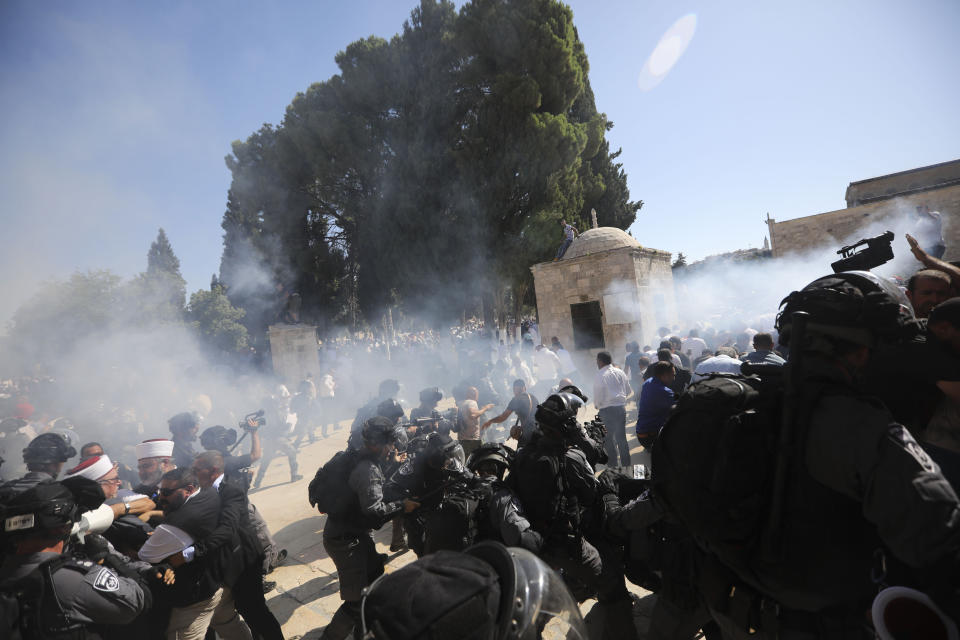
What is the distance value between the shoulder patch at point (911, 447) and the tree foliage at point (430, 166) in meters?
17.3

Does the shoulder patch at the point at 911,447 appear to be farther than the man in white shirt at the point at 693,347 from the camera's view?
No

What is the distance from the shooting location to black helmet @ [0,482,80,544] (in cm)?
181

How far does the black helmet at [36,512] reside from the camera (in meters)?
1.81

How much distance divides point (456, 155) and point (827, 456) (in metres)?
18.2

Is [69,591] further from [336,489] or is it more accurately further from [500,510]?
[500,510]

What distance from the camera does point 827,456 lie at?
1129 millimetres

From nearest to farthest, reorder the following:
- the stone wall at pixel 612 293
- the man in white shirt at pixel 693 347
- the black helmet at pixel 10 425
Result: the black helmet at pixel 10 425, the man in white shirt at pixel 693 347, the stone wall at pixel 612 293

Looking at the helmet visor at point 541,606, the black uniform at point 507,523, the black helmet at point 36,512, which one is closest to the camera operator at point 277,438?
the black helmet at point 36,512

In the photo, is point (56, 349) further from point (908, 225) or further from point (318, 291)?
point (908, 225)

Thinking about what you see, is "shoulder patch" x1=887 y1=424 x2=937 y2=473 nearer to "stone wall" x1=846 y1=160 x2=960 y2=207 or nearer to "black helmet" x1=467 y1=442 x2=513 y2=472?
"black helmet" x1=467 y1=442 x2=513 y2=472

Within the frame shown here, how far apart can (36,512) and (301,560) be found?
308 cm

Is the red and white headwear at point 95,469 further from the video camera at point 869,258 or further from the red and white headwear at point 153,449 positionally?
the video camera at point 869,258

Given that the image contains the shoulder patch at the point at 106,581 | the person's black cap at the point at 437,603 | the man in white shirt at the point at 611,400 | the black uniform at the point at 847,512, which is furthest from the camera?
the man in white shirt at the point at 611,400

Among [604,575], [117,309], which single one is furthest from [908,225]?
[117,309]
